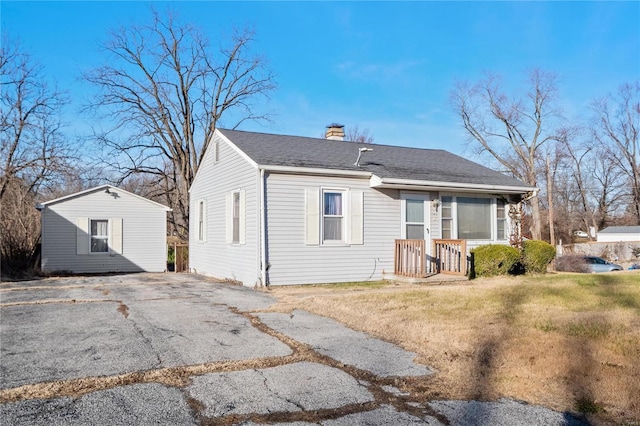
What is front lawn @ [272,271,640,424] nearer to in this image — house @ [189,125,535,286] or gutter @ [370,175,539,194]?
house @ [189,125,535,286]

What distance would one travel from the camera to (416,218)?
14.7m

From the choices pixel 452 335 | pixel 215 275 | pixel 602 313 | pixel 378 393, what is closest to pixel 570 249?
pixel 215 275

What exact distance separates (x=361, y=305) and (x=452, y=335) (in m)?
2.58

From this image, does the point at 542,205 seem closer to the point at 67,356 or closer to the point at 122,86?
the point at 122,86

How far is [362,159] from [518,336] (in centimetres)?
941

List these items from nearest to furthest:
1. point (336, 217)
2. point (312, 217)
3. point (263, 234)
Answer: point (263, 234)
point (312, 217)
point (336, 217)

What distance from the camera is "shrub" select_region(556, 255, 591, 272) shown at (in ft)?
86.4

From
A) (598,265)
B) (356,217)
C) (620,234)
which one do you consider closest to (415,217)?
(356,217)

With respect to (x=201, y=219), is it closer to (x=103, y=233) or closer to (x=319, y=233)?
(x=103, y=233)

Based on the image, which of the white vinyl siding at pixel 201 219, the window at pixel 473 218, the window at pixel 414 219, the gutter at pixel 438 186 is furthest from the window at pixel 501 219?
the white vinyl siding at pixel 201 219

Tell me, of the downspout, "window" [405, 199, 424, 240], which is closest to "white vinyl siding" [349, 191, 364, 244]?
"window" [405, 199, 424, 240]

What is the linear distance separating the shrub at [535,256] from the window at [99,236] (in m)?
14.5

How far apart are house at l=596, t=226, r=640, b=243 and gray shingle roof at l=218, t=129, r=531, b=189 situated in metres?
34.1

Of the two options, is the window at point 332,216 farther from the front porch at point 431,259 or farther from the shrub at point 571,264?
the shrub at point 571,264
